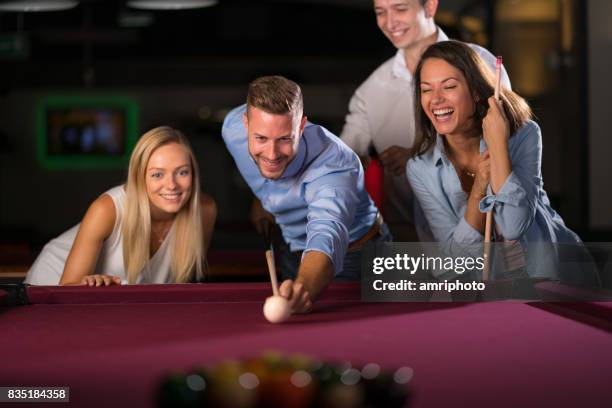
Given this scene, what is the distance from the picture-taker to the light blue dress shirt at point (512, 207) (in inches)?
138

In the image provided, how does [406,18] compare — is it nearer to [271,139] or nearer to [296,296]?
[271,139]

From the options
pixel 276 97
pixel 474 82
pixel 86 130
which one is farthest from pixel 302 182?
pixel 86 130

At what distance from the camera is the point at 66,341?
6.83 ft

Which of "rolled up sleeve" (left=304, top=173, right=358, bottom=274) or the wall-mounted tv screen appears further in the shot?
the wall-mounted tv screen

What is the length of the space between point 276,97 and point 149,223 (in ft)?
2.24

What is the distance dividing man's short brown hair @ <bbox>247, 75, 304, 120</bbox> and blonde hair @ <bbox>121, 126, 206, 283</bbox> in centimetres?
41

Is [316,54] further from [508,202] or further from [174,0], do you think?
[508,202]

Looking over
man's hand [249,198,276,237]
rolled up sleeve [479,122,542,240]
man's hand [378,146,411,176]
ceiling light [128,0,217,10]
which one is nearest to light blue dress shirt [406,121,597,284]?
rolled up sleeve [479,122,542,240]

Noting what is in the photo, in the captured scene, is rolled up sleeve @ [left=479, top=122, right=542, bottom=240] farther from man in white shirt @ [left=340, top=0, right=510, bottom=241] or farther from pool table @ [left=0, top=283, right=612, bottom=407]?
pool table @ [left=0, top=283, right=612, bottom=407]

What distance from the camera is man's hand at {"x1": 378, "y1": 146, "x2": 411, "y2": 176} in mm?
4301

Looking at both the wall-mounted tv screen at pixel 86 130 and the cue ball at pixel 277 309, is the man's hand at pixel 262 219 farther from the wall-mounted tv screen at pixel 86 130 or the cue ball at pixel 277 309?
the wall-mounted tv screen at pixel 86 130

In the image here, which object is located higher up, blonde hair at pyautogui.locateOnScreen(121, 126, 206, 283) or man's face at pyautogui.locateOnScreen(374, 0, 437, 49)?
man's face at pyautogui.locateOnScreen(374, 0, 437, 49)

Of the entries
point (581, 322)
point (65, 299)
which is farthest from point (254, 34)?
point (581, 322)

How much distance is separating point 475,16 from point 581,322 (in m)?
4.36
